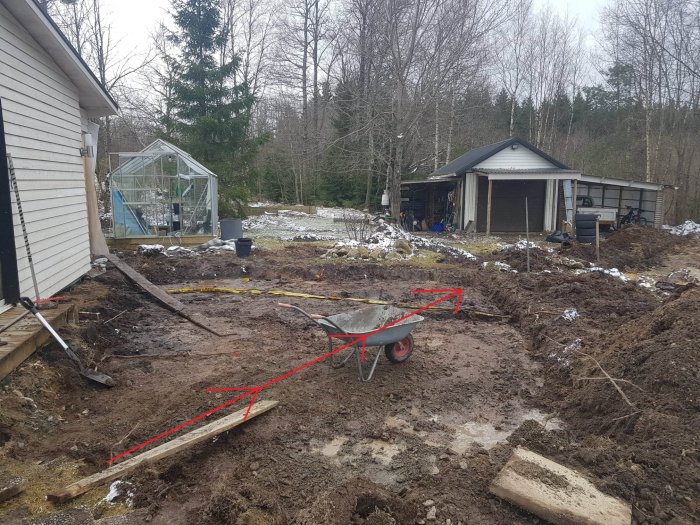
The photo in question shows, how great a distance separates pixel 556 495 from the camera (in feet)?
9.86

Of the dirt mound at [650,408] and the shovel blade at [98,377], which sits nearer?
the dirt mound at [650,408]

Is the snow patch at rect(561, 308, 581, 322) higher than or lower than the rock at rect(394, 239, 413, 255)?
lower

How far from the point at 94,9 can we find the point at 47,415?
2748cm

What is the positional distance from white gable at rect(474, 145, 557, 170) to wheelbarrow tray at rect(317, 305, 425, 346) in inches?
717

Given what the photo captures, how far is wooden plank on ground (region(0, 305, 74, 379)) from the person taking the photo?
446cm

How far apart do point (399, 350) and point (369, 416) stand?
1384 millimetres

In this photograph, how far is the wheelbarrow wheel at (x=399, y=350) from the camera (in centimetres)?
566

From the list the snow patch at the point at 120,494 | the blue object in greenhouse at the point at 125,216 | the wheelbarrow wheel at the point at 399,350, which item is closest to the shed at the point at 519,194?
the blue object in greenhouse at the point at 125,216

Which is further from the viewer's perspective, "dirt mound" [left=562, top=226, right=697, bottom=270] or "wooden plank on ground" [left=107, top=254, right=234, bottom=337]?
"dirt mound" [left=562, top=226, right=697, bottom=270]

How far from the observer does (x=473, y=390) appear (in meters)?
5.18

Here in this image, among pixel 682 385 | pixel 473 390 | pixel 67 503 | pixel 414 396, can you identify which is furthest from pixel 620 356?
pixel 67 503

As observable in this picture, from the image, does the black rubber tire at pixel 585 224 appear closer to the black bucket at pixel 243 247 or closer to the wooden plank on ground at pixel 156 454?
the black bucket at pixel 243 247

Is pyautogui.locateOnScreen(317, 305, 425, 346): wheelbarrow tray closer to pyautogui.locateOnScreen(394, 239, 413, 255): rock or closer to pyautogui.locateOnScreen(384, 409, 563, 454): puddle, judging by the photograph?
pyautogui.locateOnScreen(384, 409, 563, 454): puddle

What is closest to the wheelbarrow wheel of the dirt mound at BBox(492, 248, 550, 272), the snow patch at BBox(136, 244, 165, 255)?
the dirt mound at BBox(492, 248, 550, 272)
